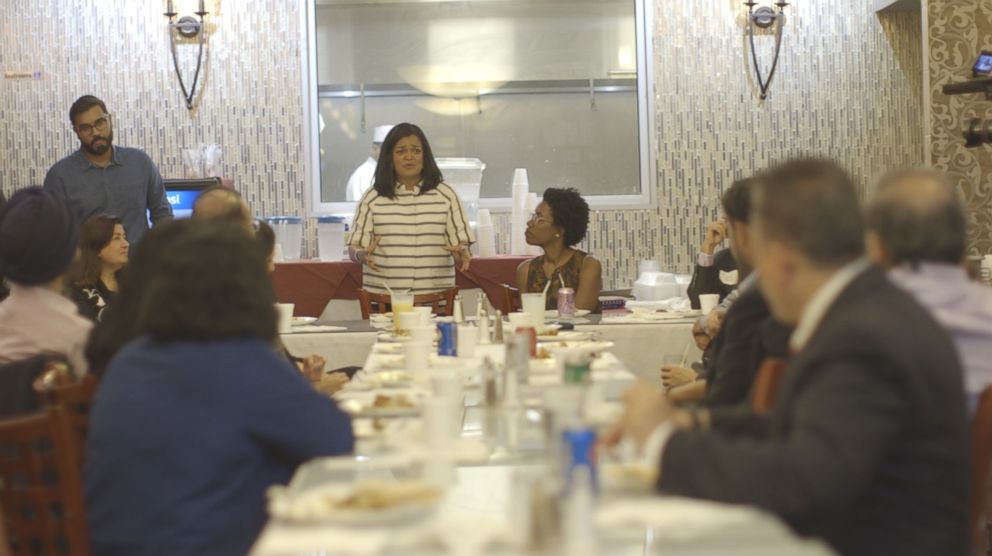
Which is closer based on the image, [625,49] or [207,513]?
[207,513]

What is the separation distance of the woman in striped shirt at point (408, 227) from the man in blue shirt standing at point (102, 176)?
104 cm

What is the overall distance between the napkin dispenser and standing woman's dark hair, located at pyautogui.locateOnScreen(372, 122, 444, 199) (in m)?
1.05

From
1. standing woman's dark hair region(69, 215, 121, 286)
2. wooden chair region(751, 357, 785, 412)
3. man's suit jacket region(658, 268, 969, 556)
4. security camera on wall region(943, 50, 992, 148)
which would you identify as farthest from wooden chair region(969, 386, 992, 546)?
security camera on wall region(943, 50, 992, 148)

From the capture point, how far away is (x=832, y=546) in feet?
5.87

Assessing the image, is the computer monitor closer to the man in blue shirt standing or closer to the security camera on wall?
the man in blue shirt standing

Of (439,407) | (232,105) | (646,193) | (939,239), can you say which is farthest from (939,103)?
(439,407)

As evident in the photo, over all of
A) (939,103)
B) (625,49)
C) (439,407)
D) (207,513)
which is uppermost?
(625,49)

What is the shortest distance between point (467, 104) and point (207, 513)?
6.13 metres

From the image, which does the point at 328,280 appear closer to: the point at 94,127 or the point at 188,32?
the point at 94,127

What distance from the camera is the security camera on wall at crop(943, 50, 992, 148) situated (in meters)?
6.11

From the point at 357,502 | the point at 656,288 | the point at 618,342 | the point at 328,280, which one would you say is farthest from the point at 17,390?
the point at 328,280

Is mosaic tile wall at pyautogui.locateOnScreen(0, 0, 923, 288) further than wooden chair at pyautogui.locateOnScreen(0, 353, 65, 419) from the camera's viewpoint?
Yes

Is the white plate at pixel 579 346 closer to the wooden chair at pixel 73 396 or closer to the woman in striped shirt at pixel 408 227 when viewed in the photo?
the wooden chair at pixel 73 396

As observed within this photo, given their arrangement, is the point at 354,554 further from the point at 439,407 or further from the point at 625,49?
the point at 625,49
